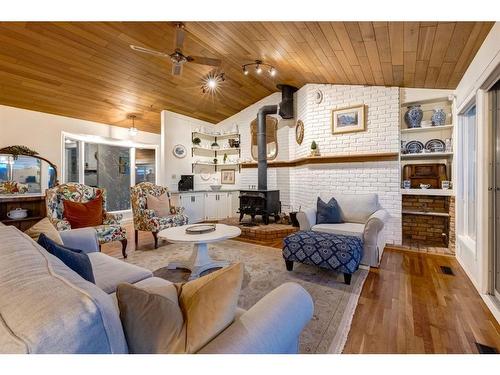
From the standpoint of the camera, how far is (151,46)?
328 cm

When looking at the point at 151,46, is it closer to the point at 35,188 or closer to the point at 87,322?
the point at 35,188

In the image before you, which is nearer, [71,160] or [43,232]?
[43,232]

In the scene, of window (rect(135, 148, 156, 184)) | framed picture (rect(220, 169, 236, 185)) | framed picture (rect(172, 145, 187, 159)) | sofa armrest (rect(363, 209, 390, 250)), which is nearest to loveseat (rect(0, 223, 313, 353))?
sofa armrest (rect(363, 209, 390, 250))

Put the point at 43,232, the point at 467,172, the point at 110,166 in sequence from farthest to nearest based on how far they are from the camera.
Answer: the point at 110,166, the point at 467,172, the point at 43,232

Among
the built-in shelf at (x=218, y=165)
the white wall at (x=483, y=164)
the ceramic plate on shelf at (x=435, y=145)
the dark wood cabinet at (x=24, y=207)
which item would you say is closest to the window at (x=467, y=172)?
the ceramic plate on shelf at (x=435, y=145)

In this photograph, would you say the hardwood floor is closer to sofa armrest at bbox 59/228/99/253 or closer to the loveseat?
the loveseat

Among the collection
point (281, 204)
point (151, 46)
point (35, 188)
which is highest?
point (151, 46)

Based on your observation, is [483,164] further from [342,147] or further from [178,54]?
[178,54]

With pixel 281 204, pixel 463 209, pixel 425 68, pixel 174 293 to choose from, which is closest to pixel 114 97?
pixel 281 204

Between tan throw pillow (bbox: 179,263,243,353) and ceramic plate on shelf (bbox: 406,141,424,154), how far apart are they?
395 cm

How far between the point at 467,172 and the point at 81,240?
A: 4.23 m

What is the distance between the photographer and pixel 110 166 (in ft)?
18.4

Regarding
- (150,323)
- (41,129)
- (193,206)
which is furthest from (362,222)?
(41,129)

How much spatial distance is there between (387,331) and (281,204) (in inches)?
144
